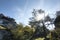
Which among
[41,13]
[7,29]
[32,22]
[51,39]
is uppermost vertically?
[41,13]

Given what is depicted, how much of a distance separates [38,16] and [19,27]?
Answer: 15598mm

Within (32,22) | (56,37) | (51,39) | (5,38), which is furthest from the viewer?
(32,22)

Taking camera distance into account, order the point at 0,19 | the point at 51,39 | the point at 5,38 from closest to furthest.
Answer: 1. the point at 51,39
2. the point at 5,38
3. the point at 0,19

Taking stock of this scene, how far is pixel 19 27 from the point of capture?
87.7 ft

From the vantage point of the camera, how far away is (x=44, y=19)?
3934cm

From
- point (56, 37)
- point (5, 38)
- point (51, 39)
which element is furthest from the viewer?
point (5, 38)

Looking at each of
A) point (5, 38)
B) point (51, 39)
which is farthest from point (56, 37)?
point (5, 38)

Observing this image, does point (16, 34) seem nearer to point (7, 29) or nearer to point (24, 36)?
point (24, 36)

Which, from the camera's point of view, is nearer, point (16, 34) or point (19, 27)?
point (16, 34)

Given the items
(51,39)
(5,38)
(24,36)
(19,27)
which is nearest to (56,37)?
(51,39)

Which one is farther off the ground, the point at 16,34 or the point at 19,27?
the point at 19,27

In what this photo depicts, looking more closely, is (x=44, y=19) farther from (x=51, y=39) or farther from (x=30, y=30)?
(x=51, y=39)

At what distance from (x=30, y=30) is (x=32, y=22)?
14.2 m

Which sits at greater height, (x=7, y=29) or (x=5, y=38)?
(x=7, y=29)
